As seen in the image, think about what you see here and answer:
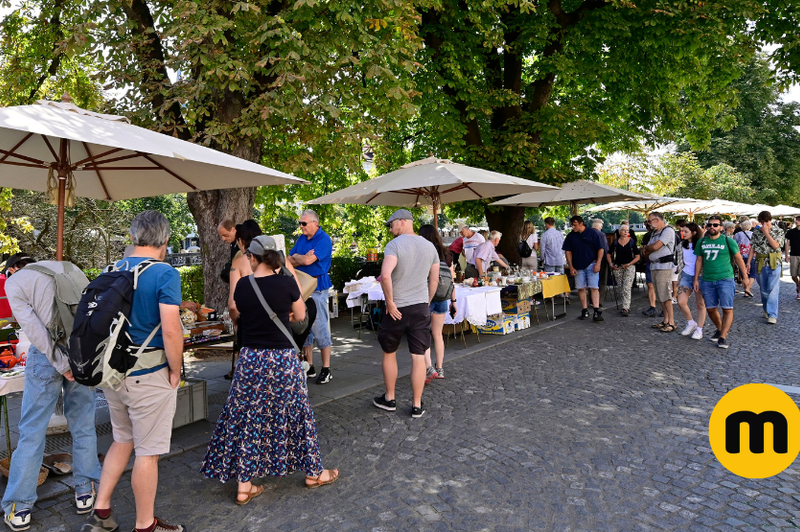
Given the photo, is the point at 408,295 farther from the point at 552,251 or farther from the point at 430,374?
the point at 552,251

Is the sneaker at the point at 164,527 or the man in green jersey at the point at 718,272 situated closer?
the sneaker at the point at 164,527

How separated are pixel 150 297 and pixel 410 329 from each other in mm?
2744

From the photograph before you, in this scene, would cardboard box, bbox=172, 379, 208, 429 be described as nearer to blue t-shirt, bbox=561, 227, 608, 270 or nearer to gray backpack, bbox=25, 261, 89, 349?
gray backpack, bbox=25, 261, 89, 349

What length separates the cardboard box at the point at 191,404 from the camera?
5047 millimetres

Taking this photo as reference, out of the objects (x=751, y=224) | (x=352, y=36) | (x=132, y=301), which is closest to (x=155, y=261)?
(x=132, y=301)

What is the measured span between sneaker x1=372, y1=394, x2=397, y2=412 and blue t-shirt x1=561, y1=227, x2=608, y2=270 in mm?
6319

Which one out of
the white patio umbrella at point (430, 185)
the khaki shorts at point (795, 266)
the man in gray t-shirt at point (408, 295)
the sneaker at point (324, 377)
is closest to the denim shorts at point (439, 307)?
the man in gray t-shirt at point (408, 295)

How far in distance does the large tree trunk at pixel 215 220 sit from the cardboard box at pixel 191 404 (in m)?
3.60

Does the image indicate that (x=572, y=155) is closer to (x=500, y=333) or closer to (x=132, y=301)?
(x=500, y=333)

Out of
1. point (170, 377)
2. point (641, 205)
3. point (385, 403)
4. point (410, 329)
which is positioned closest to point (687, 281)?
point (410, 329)

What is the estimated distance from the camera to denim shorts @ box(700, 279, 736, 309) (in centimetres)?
775

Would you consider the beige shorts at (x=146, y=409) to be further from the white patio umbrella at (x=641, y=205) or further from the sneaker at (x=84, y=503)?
Result: the white patio umbrella at (x=641, y=205)

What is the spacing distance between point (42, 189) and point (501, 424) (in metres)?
4.95

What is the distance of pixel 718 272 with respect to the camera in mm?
7809
